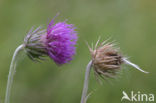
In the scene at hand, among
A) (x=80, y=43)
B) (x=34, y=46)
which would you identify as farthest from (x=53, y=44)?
(x=80, y=43)

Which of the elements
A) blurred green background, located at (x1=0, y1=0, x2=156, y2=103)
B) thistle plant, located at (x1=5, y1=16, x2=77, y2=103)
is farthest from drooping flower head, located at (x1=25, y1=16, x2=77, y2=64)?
blurred green background, located at (x1=0, y1=0, x2=156, y2=103)

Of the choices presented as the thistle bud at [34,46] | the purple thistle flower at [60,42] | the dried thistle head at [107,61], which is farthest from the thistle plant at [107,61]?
the thistle bud at [34,46]

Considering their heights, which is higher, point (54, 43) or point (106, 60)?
point (54, 43)

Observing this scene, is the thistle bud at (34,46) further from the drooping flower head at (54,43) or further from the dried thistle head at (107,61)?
the dried thistle head at (107,61)

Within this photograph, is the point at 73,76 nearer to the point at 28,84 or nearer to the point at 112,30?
the point at 28,84

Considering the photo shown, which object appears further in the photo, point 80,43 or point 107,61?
point 80,43

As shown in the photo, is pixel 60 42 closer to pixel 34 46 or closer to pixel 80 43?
pixel 34 46

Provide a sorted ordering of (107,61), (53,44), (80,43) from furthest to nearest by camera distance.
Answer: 1. (80,43)
2. (53,44)
3. (107,61)
